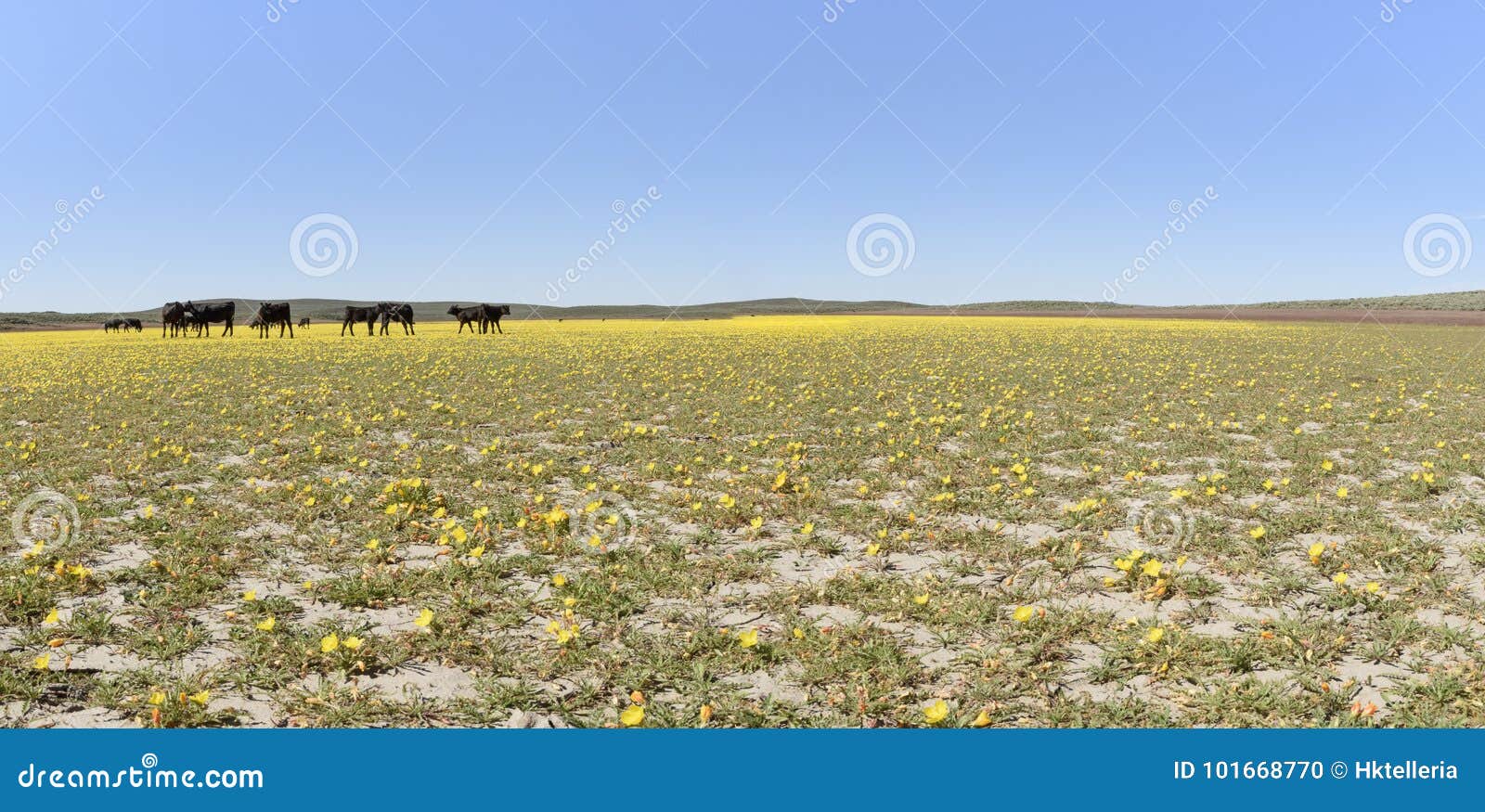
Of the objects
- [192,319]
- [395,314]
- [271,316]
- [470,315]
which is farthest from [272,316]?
[470,315]

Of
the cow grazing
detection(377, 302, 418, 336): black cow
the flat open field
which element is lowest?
the flat open field

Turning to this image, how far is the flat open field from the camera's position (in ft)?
13.3

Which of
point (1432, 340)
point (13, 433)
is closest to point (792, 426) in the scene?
point (13, 433)

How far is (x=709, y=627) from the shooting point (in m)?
4.88

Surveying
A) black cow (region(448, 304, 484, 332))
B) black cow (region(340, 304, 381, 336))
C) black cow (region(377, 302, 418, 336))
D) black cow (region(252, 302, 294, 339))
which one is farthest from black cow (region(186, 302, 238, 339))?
black cow (region(448, 304, 484, 332))

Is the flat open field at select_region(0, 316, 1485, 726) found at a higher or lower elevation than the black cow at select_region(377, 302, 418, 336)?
lower

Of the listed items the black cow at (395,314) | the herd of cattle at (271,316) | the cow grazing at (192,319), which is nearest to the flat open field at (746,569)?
the black cow at (395,314)

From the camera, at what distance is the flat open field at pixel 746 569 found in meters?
4.07

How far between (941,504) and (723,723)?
431cm

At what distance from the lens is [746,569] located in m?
5.89

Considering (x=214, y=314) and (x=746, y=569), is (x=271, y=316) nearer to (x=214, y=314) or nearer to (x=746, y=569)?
(x=214, y=314)

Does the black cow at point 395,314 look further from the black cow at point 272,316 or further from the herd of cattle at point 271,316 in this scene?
the black cow at point 272,316

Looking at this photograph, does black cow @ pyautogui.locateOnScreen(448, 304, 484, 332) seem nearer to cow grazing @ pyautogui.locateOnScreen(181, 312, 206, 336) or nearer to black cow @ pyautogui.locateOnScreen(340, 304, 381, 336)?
black cow @ pyautogui.locateOnScreen(340, 304, 381, 336)

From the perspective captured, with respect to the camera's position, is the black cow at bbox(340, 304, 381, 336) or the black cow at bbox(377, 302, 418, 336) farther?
the black cow at bbox(340, 304, 381, 336)
